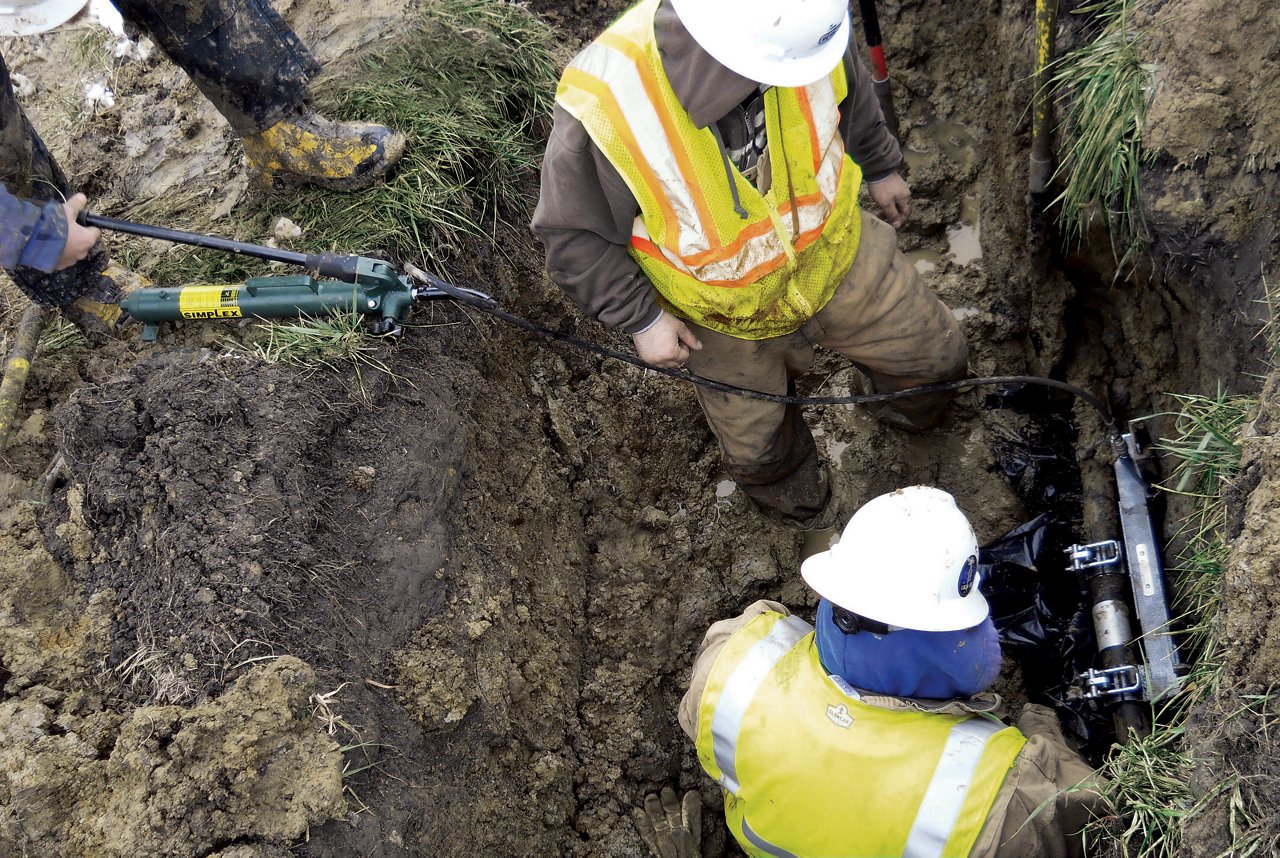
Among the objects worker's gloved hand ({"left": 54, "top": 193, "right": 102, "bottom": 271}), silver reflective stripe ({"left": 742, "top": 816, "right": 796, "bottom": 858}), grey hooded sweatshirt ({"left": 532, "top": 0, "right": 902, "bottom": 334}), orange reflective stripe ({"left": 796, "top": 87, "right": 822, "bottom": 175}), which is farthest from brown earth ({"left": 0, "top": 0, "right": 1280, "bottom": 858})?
orange reflective stripe ({"left": 796, "top": 87, "right": 822, "bottom": 175})

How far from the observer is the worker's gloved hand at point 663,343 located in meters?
2.45

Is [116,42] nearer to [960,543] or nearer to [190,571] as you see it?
[190,571]

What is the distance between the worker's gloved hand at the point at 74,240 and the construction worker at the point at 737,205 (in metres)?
1.53

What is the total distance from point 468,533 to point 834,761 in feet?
4.06

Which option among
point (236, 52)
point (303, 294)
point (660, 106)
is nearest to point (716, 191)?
point (660, 106)

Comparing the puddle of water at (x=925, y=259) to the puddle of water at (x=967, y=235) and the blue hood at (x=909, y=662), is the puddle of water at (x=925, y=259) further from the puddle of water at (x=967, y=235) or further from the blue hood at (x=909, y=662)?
the blue hood at (x=909, y=662)

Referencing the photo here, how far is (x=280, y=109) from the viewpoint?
2969 mm

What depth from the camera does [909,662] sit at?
1.89m

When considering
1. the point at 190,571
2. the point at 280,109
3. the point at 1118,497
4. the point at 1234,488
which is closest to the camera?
the point at 1234,488

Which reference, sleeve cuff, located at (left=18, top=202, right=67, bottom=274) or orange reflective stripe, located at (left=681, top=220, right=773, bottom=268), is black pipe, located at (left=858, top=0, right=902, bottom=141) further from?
sleeve cuff, located at (left=18, top=202, right=67, bottom=274)

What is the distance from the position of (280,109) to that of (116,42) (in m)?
1.66

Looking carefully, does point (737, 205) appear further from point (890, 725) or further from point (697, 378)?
point (890, 725)

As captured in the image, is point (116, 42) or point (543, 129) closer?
point (543, 129)

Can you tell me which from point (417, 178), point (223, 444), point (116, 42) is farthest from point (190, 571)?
point (116, 42)
